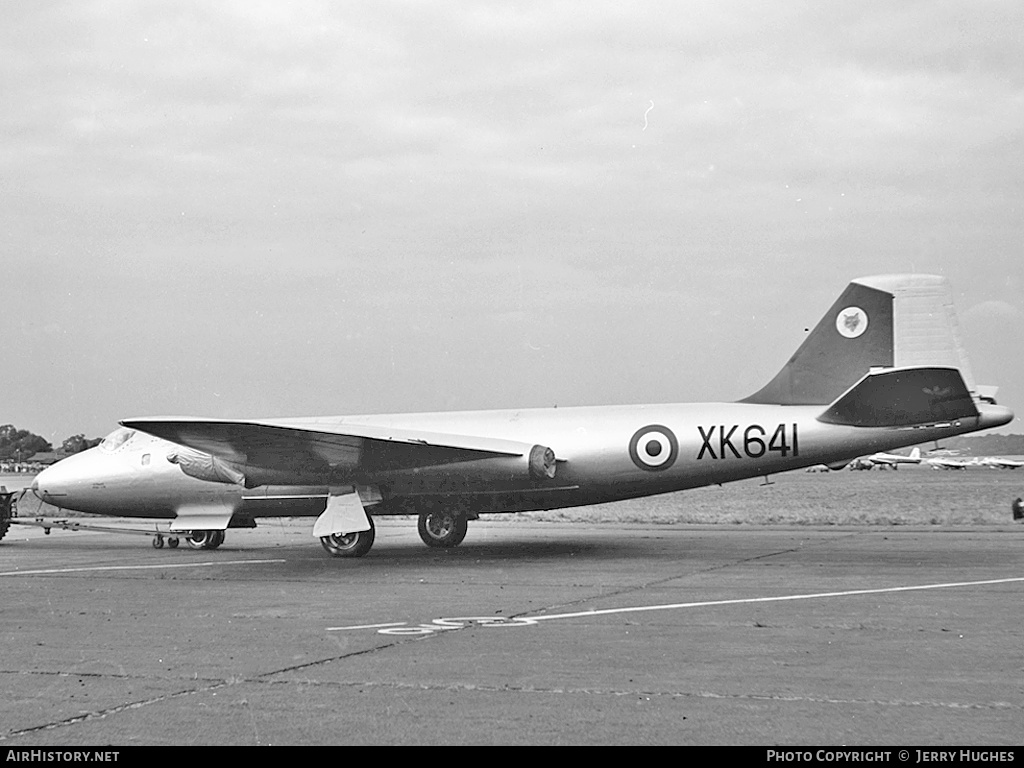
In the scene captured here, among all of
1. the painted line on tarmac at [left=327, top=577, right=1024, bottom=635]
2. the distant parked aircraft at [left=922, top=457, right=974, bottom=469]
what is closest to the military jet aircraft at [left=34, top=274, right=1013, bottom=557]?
the painted line on tarmac at [left=327, top=577, right=1024, bottom=635]

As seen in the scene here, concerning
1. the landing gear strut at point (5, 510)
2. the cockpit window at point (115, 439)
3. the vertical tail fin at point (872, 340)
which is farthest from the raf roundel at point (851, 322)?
the landing gear strut at point (5, 510)

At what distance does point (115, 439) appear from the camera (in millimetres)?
22750

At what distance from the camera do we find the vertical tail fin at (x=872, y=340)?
58.0 feet

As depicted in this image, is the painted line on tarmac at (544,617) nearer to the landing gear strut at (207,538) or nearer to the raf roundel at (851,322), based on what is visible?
the raf roundel at (851,322)

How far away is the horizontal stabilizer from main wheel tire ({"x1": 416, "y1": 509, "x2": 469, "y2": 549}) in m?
7.72

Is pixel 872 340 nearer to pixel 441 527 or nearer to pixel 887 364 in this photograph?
pixel 887 364

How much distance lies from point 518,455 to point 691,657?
1075 cm

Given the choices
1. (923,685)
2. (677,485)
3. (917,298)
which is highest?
(917,298)

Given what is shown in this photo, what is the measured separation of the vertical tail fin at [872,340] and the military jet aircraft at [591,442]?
0.02 metres

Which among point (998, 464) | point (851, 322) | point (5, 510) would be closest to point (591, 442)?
point (851, 322)

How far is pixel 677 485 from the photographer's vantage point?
1916 centimetres

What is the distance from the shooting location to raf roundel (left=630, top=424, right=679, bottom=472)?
61.7 ft

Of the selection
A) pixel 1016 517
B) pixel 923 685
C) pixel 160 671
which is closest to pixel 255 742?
pixel 160 671

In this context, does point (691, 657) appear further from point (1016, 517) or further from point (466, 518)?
point (1016, 517)
